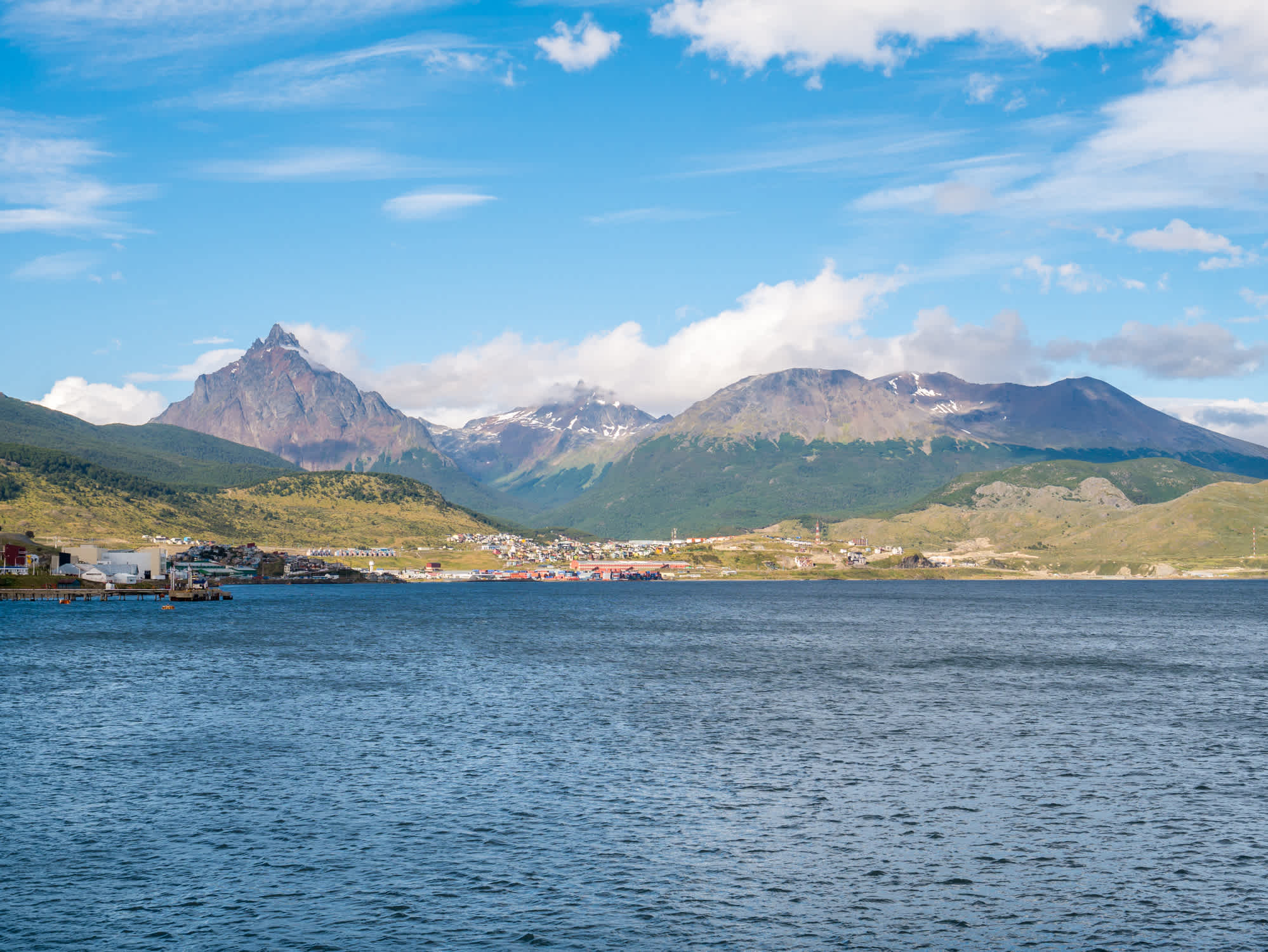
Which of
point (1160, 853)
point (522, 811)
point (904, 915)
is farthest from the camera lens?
point (522, 811)

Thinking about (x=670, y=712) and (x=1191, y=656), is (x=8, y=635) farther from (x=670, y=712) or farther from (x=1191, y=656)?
(x=1191, y=656)

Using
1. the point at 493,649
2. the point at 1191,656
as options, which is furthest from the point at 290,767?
the point at 1191,656

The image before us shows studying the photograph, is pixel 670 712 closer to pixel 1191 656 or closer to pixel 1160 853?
pixel 1160 853

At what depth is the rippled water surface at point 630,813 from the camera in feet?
133

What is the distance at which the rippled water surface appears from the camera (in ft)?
133

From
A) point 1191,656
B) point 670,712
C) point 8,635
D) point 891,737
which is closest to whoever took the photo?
point 891,737

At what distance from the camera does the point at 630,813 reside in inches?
2235

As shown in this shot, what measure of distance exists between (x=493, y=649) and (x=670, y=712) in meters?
66.3

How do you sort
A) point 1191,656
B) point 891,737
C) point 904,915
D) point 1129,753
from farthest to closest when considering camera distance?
1. point 1191,656
2. point 891,737
3. point 1129,753
4. point 904,915

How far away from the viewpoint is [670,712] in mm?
92500

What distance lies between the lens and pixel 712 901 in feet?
141

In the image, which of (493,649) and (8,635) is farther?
(8,635)

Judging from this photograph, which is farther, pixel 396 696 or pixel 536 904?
pixel 396 696

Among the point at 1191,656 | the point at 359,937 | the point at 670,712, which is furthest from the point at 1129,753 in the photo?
the point at 1191,656
